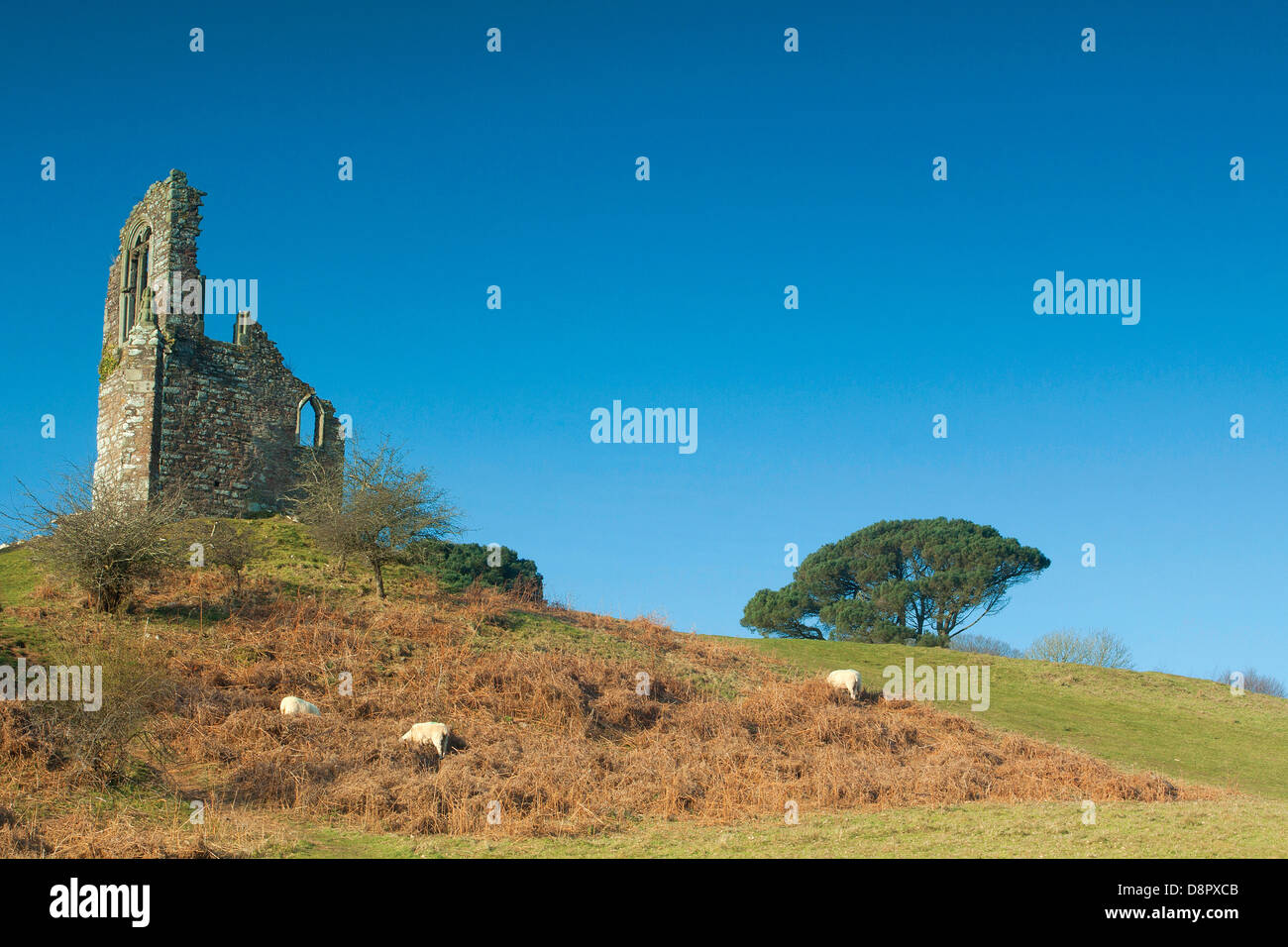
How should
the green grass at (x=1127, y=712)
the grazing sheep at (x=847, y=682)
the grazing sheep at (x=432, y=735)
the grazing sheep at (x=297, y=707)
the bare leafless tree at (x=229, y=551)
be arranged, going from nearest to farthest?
the grazing sheep at (x=432, y=735) → the grazing sheep at (x=297, y=707) → the green grass at (x=1127, y=712) → the grazing sheep at (x=847, y=682) → the bare leafless tree at (x=229, y=551)

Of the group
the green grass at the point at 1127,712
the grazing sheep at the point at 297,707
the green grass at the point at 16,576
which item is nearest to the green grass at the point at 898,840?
the grazing sheep at the point at 297,707

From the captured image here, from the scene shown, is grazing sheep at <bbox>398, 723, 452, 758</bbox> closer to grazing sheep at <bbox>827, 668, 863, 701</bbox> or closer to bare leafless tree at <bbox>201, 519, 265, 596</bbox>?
bare leafless tree at <bbox>201, 519, 265, 596</bbox>

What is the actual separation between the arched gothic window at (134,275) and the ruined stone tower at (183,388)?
32 millimetres

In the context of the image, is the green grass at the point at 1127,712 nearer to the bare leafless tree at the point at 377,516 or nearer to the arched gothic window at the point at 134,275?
the bare leafless tree at the point at 377,516

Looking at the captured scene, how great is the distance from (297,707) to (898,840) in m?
10.6

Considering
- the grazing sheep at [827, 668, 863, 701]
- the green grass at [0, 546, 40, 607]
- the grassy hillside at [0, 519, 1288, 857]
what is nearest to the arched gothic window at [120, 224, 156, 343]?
the green grass at [0, 546, 40, 607]

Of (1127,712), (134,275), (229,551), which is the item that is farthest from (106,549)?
(1127,712)

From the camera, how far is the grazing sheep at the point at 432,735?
16.2 metres

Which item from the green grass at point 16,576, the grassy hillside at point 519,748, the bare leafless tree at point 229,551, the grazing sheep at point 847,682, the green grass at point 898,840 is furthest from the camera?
the bare leafless tree at point 229,551

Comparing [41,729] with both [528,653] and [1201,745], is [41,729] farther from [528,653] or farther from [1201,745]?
[1201,745]

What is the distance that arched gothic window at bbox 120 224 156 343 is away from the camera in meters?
32.1

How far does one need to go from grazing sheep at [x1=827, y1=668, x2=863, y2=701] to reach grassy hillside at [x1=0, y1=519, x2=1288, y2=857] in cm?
71

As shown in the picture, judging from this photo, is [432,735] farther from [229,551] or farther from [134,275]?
[134,275]
